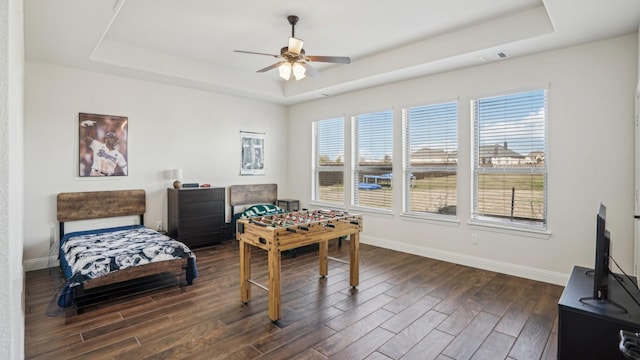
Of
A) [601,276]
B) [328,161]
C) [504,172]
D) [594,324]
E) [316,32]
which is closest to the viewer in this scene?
[594,324]

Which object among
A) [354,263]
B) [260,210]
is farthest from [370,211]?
[354,263]

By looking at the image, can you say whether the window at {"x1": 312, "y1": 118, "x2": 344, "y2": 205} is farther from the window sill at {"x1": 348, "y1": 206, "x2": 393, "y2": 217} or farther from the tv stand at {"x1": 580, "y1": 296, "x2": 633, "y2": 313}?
the tv stand at {"x1": 580, "y1": 296, "x2": 633, "y2": 313}

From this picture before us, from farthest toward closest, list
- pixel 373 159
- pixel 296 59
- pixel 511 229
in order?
1. pixel 373 159
2. pixel 511 229
3. pixel 296 59

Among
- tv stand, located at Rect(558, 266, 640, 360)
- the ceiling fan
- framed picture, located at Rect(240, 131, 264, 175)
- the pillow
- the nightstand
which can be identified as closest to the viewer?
tv stand, located at Rect(558, 266, 640, 360)

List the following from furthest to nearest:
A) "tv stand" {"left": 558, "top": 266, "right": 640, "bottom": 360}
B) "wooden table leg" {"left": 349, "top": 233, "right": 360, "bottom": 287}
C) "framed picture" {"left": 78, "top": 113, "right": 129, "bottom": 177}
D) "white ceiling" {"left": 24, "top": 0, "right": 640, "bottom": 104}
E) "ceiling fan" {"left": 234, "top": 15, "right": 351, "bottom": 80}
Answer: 1. "framed picture" {"left": 78, "top": 113, "right": 129, "bottom": 177}
2. "wooden table leg" {"left": 349, "top": 233, "right": 360, "bottom": 287}
3. "ceiling fan" {"left": 234, "top": 15, "right": 351, "bottom": 80}
4. "white ceiling" {"left": 24, "top": 0, "right": 640, "bottom": 104}
5. "tv stand" {"left": 558, "top": 266, "right": 640, "bottom": 360}

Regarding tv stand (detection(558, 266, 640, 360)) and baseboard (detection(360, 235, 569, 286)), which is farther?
baseboard (detection(360, 235, 569, 286))

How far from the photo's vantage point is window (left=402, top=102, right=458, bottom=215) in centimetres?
489

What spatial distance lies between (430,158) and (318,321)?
3183 millimetres

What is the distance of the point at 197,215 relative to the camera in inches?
216

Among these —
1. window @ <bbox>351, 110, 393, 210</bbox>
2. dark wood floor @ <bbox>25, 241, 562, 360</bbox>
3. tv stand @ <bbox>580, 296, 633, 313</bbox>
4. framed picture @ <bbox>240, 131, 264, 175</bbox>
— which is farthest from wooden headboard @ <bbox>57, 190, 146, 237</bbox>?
tv stand @ <bbox>580, 296, 633, 313</bbox>

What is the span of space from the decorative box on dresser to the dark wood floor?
1269 millimetres

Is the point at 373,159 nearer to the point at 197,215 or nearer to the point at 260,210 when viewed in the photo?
the point at 260,210

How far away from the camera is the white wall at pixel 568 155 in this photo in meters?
3.53

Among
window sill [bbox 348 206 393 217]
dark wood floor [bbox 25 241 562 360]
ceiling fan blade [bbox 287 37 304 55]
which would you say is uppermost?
ceiling fan blade [bbox 287 37 304 55]
